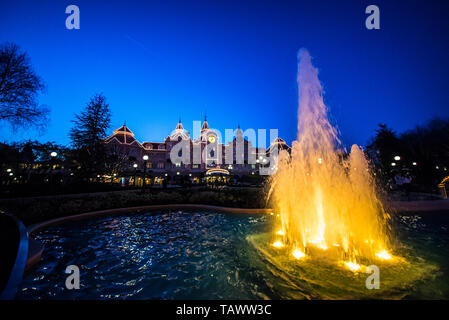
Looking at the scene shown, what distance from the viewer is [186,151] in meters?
52.7

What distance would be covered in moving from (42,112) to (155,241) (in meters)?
17.7

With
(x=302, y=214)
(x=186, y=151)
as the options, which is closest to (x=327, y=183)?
(x=302, y=214)

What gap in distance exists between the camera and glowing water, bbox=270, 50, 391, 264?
644cm

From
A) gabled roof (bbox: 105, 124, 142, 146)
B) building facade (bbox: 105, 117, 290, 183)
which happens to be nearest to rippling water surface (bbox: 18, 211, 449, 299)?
building facade (bbox: 105, 117, 290, 183)

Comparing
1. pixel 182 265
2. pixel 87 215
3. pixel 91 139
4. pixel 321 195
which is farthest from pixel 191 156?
pixel 182 265

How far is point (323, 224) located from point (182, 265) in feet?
19.0

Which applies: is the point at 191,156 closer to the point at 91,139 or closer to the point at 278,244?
the point at 91,139

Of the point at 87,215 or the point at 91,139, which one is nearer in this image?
the point at 87,215

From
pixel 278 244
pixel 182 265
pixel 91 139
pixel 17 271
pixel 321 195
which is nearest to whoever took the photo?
pixel 17 271

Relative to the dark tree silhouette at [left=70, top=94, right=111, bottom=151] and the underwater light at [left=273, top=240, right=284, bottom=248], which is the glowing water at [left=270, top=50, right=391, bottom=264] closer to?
the underwater light at [left=273, top=240, right=284, bottom=248]

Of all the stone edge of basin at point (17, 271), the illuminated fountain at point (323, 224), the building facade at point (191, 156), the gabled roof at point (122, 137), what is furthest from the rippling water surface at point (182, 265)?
the gabled roof at point (122, 137)

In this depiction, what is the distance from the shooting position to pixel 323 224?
7.46m

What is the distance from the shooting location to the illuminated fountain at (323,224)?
4500 millimetres
